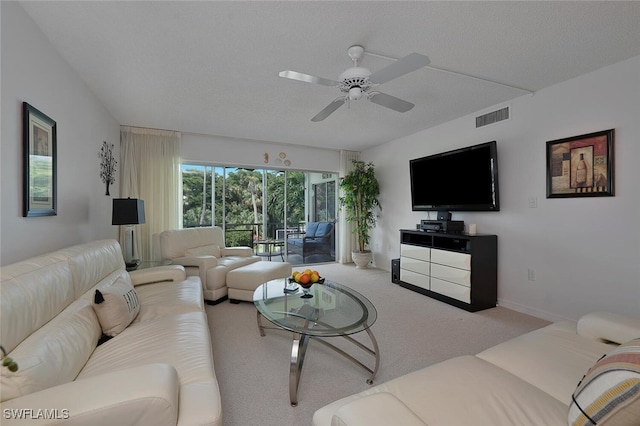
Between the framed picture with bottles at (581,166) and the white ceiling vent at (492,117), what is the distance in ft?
Result: 2.10

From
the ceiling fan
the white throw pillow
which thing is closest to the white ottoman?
the white throw pillow

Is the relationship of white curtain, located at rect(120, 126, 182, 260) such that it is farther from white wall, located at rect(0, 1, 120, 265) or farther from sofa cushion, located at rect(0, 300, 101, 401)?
sofa cushion, located at rect(0, 300, 101, 401)

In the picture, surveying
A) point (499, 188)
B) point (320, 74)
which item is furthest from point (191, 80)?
point (499, 188)

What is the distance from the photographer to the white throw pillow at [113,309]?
1571 mm

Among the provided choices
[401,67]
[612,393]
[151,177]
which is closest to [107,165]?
[151,177]

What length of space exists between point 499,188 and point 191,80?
12.2 feet

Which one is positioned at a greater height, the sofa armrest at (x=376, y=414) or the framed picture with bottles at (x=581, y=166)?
the framed picture with bottles at (x=581, y=166)

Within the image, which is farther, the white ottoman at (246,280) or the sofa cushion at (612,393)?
the white ottoman at (246,280)

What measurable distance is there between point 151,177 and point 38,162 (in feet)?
8.19

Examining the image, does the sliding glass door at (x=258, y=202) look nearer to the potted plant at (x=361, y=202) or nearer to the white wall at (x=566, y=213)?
the potted plant at (x=361, y=202)

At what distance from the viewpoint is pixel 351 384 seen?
1.80 meters

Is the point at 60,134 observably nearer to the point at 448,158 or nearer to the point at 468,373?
the point at 468,373

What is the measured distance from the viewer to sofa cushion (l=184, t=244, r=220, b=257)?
3.76 m

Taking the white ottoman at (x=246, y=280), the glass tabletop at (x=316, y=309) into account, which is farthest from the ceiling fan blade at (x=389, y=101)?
the white ottoman at (x=246, y=280)
